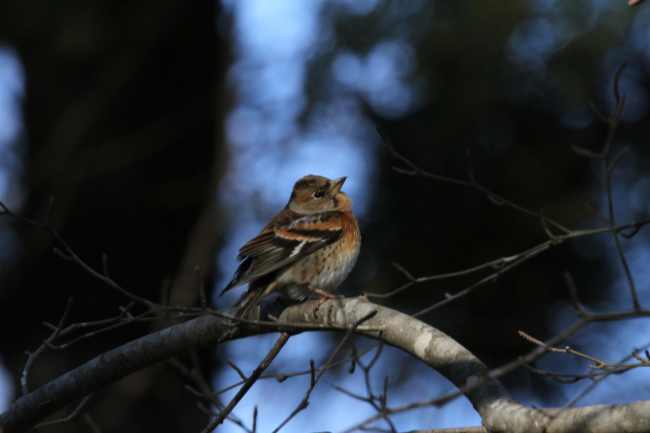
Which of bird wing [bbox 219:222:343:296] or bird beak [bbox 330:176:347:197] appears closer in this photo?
bird wing [bbox 219:222:343:296]

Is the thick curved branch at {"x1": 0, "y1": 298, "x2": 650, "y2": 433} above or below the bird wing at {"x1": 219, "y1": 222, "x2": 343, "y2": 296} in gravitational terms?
below

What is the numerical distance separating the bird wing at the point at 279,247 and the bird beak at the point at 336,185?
717mm

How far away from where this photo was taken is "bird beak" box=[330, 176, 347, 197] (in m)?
5.49

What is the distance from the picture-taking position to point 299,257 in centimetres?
449

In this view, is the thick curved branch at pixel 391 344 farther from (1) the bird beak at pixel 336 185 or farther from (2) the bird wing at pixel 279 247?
(1) the bird beak at pixel 336 185

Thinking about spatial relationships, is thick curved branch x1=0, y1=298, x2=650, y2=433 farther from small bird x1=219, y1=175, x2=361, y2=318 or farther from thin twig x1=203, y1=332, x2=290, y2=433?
small bird x1=219, y1=175, x2=361, y2=318

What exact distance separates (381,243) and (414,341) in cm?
395

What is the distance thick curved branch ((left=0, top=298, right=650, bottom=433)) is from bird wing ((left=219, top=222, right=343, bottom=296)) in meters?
0.32

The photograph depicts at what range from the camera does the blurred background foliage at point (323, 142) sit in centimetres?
662

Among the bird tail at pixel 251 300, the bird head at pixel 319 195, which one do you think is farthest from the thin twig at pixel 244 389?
the bird head at pixel 319 195

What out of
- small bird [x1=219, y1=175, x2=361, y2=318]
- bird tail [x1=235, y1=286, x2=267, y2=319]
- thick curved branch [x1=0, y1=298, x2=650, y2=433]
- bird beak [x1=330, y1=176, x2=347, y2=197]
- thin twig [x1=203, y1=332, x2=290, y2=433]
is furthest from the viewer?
bird beak [x1=330, y1=176, x2=347, y2=197]

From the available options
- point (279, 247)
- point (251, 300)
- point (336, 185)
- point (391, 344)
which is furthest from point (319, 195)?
point (391, 344)

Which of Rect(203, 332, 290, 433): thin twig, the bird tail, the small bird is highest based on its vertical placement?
the small bird

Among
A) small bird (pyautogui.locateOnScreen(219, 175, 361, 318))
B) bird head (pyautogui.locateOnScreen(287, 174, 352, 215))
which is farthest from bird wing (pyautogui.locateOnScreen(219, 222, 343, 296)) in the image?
bird head (pyautogui.locateOnScreen(287, 174, 352, 215))
